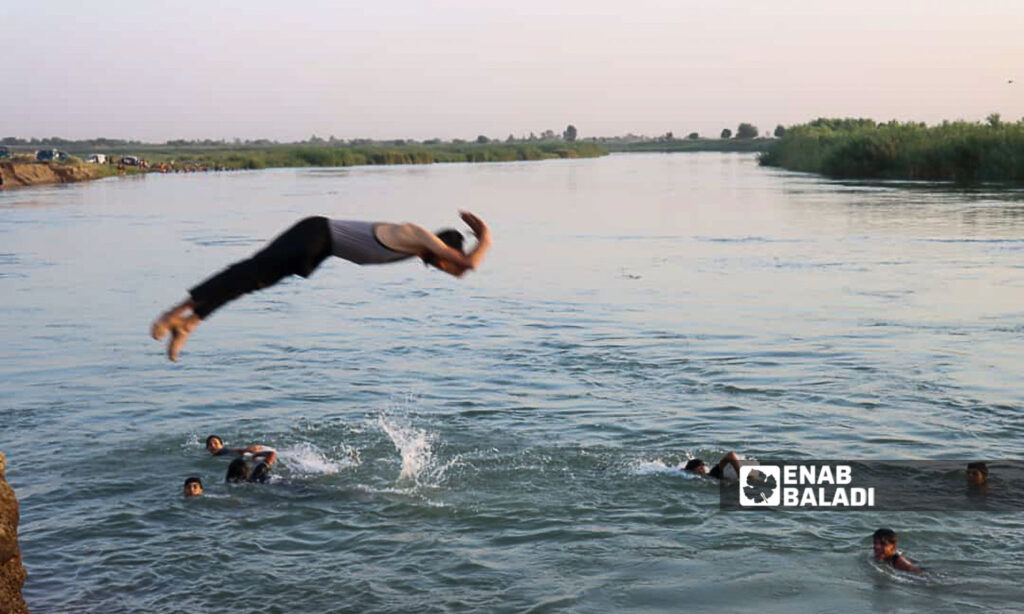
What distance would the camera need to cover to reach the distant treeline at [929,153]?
6719cm

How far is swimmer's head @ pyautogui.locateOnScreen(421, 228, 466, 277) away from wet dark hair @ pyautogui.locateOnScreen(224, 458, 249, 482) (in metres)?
6.93

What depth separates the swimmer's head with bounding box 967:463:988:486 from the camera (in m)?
13.8

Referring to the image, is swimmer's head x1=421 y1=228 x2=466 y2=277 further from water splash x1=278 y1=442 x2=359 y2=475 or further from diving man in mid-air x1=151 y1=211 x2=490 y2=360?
water splash x1=278 y1=442 x2=359 y2=475

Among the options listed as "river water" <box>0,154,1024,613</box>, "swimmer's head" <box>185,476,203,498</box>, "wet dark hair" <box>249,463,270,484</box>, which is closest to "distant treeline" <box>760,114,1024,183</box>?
"river water" <box>0,154,1024,613</box>

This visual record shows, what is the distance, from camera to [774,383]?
19781mm

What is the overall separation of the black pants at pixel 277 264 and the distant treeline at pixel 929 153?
65.4 metres

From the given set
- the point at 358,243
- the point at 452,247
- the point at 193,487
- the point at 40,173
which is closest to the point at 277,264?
the point at 358,243

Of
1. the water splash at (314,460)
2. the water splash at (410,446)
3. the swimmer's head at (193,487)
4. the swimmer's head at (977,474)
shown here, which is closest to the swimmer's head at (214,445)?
the water splash at (314,460)

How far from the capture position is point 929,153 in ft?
238

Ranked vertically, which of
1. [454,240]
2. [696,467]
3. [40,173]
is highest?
[454,240]

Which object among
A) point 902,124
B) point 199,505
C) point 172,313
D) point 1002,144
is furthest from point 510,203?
point 172,313

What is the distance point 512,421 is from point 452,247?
9172 mm

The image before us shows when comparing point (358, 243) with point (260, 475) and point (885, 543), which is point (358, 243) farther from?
point (260, 475)

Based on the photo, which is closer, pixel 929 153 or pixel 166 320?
pixel 166 320
